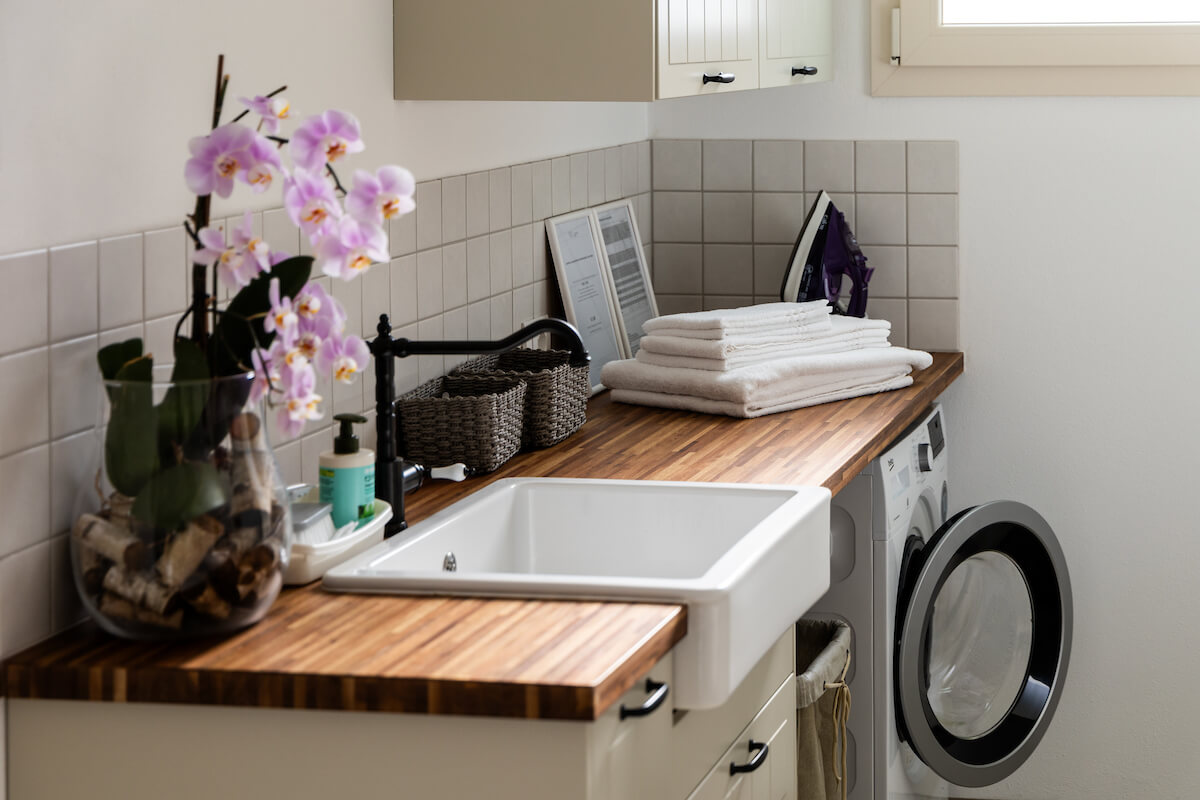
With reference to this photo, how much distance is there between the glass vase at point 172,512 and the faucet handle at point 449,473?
701 millimetres

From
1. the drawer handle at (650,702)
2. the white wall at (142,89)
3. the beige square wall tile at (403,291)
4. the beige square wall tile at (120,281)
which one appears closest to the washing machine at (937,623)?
the beige square wall tile at (403,291)

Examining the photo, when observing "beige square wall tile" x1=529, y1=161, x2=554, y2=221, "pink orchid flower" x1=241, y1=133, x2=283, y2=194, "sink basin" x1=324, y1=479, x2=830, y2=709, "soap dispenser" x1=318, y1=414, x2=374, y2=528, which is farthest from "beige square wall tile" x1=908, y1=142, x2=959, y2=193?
"pink orchid flower" x1=241, y1=133, x2=283, y2=194

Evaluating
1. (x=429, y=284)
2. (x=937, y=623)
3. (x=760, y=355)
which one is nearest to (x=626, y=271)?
(x=760, y=355)

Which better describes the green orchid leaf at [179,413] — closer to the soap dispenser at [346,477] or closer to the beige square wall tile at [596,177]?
the soap dispenser at [346,477]

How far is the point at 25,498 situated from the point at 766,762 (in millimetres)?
1030

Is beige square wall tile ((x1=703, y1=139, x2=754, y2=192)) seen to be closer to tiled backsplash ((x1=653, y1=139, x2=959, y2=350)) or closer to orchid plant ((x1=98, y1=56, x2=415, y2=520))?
tiled backsplash ((x1=653, y1=139, x2=959, y2=350))

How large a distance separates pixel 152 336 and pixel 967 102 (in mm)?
2161

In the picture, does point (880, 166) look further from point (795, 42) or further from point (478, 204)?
point (478, 204)

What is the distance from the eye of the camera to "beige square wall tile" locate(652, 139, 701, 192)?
349 cm

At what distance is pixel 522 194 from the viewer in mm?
2746

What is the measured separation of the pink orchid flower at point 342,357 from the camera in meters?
1.49

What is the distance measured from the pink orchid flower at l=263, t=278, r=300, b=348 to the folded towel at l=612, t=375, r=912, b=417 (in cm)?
134

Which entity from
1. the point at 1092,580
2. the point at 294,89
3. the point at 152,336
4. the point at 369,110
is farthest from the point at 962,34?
the point at 152,336

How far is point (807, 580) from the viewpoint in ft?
6.21
